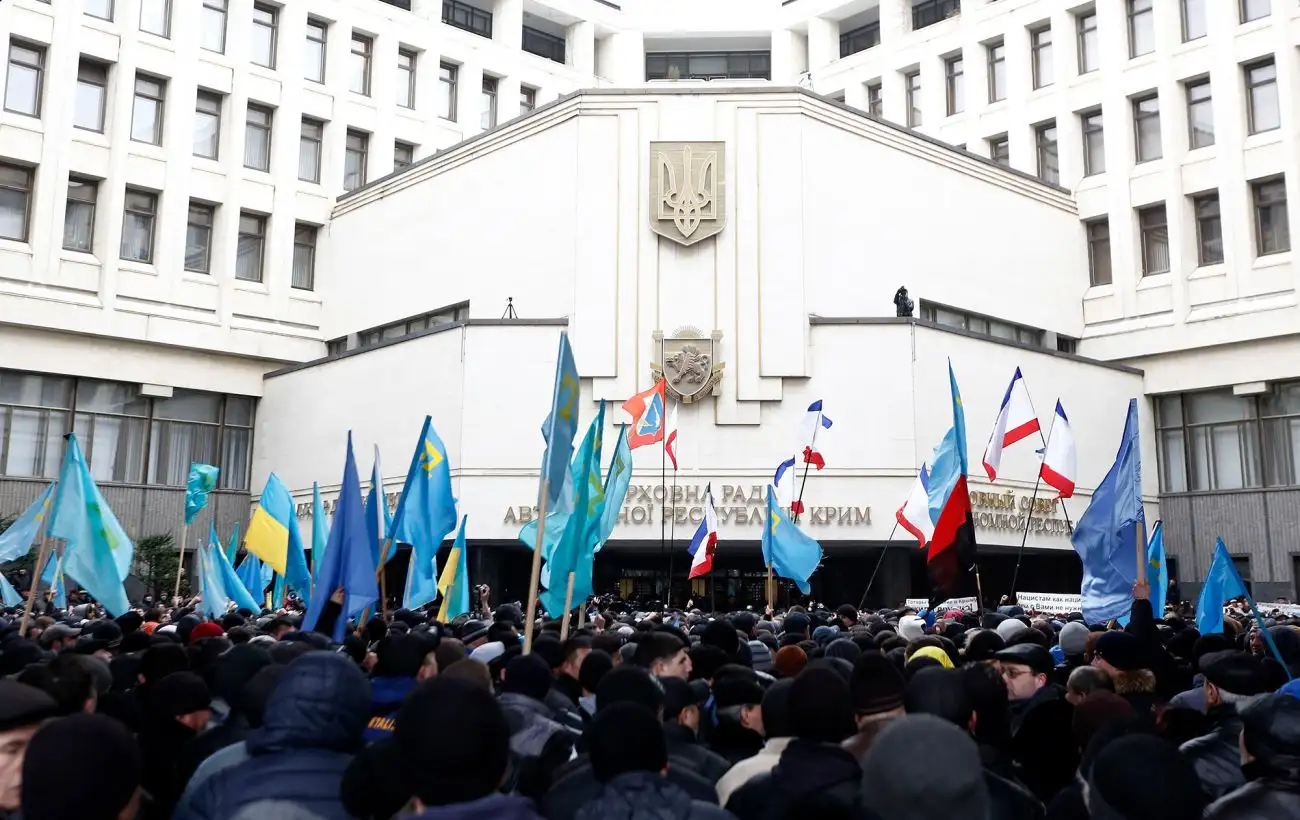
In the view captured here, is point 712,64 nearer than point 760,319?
No

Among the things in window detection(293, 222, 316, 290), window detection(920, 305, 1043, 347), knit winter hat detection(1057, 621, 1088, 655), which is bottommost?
knit winter hat detection(1057, 621, 1088, 655)

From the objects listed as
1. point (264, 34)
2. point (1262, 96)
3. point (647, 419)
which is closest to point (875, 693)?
point (647, 419)

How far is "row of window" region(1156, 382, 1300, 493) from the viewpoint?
3189 cm

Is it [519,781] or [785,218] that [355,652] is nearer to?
[519,781]

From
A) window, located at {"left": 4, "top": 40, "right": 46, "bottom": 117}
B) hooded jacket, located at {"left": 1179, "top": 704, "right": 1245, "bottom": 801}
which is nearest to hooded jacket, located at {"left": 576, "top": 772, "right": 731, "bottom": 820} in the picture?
hooded jacket, located at {"left": 1179, "top": 704, "right": 1245, "bottom": 801}

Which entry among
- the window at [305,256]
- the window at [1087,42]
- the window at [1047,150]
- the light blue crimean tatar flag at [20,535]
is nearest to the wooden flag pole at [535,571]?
Answer: the light blue crimean tatar flag at [20,535]

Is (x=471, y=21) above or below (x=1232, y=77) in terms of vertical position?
above

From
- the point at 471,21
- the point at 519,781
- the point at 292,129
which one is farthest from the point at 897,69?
the point at 519,781

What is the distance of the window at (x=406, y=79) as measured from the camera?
3884cm

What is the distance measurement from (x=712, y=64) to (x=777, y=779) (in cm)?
4374

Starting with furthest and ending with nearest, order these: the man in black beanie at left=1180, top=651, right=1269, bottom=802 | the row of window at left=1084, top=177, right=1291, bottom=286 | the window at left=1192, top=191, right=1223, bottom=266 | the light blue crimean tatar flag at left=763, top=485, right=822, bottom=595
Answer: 1. the window at left=1192, top=191, right=1223, bottom=266
2. the row of window at left=1084, top=177, right=1291, bottom=286
3. the light blue crimean tatar flag at left=763, top=485, right=822, bottom=595
4. the man in black beanie at left=1180, top=651, right=1269, bottom=802

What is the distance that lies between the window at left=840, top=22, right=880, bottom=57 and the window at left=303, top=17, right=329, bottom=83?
17.7m

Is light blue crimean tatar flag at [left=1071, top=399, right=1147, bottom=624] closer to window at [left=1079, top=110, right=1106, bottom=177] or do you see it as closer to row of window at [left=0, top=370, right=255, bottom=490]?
window at [left=1079, top=110, right=1106, bottom=177]

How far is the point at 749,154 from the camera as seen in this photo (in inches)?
1114
